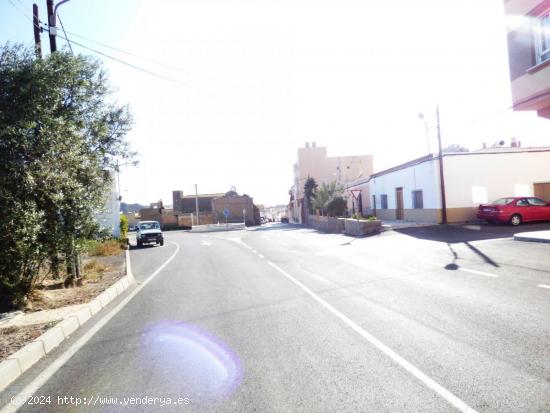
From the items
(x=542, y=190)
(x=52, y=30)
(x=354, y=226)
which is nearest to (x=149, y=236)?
(x=354, y=226)

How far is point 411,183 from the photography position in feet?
87.3

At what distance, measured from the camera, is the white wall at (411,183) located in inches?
913

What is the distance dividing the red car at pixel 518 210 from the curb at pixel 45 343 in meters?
18.6

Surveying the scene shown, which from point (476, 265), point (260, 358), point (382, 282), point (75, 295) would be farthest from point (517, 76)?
point (75, 295)

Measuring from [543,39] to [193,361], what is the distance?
1465 cm

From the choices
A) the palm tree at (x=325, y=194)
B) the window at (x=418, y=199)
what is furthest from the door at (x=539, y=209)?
the palm tree at (x=325, y=194)

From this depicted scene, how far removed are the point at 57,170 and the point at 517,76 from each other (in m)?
14.9

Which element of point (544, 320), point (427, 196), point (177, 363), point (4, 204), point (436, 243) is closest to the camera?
point (177, 363)

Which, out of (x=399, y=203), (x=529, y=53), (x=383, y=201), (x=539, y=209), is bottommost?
(x=539, y=209)

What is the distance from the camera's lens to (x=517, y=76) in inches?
535

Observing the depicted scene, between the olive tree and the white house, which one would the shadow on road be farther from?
the olive tree

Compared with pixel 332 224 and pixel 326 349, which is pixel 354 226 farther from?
pixel 326 349

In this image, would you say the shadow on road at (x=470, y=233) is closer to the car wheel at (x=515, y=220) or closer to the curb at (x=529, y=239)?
the car wheel at (x=515, y=220)

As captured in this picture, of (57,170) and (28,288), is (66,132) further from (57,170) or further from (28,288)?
(28,288)
